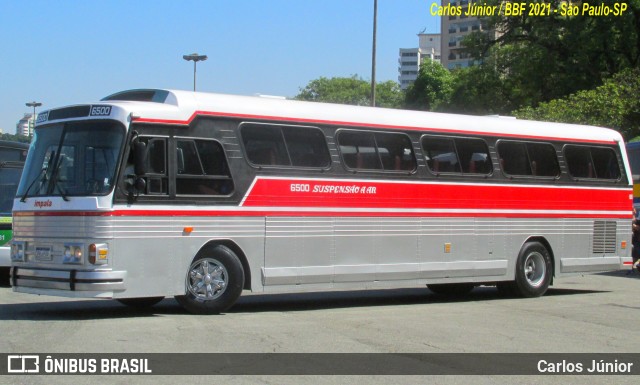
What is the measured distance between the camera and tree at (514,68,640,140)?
35.1m

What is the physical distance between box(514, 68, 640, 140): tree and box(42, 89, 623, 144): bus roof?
17.0 m

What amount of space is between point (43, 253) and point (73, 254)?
26.0 inches

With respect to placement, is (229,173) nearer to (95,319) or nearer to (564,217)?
(95,319)

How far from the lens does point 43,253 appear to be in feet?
40.9

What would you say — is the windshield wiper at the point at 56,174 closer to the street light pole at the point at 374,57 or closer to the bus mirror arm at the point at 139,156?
the bus mirror arm at the point at 139,156

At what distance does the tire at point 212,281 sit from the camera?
12922mm

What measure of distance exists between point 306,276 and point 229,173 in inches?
84.7

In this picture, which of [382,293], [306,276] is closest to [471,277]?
[382,293]

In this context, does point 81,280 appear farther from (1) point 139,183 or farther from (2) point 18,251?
(2) point 18,251

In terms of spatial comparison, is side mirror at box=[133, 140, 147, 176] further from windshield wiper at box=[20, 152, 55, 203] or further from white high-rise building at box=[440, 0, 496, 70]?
white high-rise building at box=[440, 0, 496, 70]

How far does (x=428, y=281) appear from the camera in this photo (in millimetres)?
15984

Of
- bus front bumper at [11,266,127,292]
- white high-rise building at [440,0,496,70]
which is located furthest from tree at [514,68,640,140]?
white high-rise building at [440,0,496,70]

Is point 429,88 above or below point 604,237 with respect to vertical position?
above

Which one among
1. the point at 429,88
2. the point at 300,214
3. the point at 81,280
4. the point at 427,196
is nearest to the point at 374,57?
the point at 427,196
